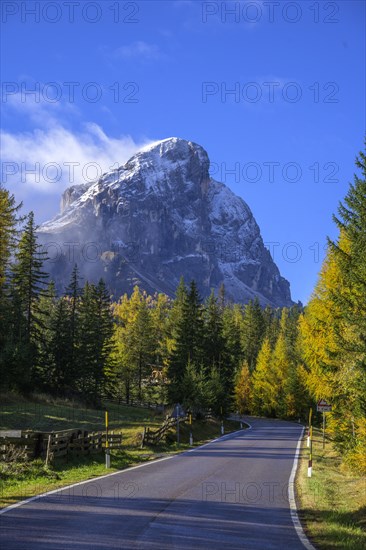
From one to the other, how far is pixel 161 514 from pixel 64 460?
861cm

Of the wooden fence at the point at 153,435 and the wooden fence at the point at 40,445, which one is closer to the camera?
the wooden fence at the point at 40,445

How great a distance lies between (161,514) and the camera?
443 inches

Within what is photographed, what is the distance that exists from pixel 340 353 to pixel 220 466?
829 centimetres

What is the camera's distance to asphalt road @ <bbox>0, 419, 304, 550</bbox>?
28.7 ft

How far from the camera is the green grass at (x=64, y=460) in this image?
47.4 feet

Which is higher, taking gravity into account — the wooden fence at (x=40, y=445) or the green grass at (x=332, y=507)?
the wooden fence at (x=40, y=445)

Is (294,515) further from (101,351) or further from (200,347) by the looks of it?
(101,351)

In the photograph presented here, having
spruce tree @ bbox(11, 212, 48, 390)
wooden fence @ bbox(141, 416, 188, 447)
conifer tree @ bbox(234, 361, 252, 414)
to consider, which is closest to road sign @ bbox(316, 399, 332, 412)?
wooden fence @ bbox(141, 416, 188, 447)

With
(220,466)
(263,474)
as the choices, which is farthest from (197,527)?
(220,466)

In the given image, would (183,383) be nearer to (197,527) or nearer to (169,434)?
(169,434)

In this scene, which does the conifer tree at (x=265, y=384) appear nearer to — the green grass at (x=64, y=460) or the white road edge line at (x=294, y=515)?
the green grass at (x=64, y=460)

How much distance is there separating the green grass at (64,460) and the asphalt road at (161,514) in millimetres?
1109

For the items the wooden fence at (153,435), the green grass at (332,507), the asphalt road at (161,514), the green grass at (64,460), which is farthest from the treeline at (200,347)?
the wooden fence at (153,435)

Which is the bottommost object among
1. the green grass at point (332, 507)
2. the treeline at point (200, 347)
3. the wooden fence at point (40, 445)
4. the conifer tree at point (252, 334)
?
the green grass at point (332, 507)
